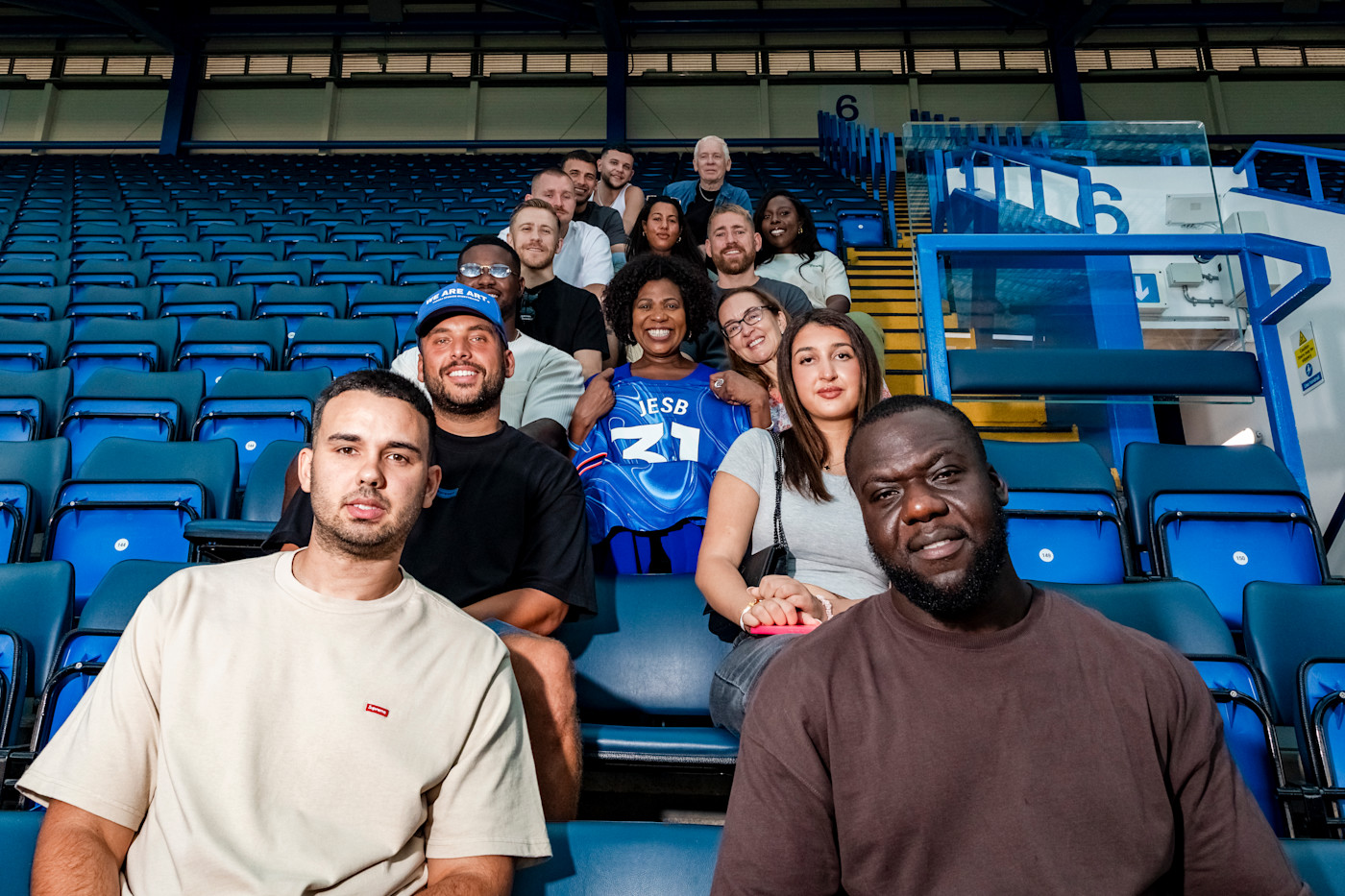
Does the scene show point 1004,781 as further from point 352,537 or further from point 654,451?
point 654,451

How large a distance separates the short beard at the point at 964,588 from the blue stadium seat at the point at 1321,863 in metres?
0.53

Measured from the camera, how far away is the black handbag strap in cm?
176

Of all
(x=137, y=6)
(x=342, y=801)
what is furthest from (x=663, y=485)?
(x=137, y=6)

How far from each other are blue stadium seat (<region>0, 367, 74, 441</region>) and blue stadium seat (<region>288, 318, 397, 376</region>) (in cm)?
87

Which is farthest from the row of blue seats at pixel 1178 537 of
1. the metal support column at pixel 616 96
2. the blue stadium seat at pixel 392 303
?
the metal support column at pixel 616 96

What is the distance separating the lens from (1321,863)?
1089 millimetres

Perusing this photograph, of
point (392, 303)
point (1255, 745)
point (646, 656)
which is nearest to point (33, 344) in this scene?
point (392, 303)

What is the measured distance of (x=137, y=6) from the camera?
36.2 ft

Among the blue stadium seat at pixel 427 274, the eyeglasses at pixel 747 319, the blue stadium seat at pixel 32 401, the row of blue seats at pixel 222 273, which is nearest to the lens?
the eyeglasses at pixel 747 319

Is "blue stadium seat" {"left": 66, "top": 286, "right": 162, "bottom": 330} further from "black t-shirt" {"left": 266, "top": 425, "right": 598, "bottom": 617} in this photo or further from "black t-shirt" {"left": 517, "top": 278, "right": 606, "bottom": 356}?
"black t-shirt" {"left": 266, "top": 425, "right": 598, "bottom": 617}

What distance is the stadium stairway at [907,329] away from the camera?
3539 mm

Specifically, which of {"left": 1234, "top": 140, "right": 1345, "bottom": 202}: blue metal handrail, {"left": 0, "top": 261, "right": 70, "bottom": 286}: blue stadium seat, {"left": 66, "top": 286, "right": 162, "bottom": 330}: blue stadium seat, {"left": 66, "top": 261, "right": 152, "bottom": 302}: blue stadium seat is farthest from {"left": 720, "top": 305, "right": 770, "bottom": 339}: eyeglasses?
{"left": 0, "top": 261, "right": 70, "bottom": 286}: blue stadium seat

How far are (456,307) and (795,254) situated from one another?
2.20 m

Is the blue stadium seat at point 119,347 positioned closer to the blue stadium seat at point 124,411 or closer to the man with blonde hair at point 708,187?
the blue stadium seat at point 124,411
